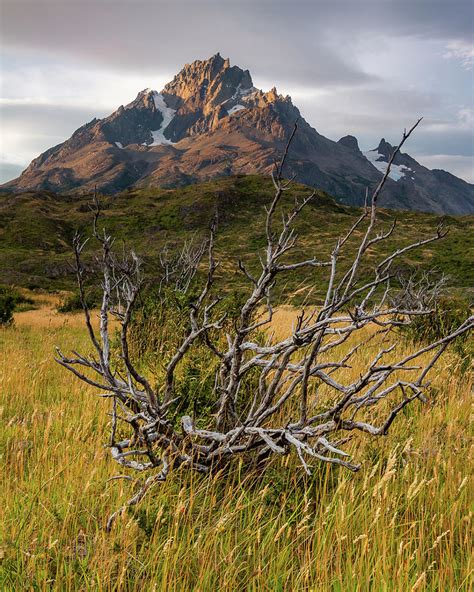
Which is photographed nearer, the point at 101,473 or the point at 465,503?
the point at 465,503

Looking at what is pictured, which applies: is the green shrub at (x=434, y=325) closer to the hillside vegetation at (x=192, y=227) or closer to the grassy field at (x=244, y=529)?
the grassy field at (x=244, y=529)

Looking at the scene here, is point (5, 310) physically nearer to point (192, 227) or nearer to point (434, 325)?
point (434, 325)

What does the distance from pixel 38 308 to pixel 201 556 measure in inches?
1069

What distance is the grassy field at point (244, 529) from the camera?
6.28ft

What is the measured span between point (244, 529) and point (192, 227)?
8868cm

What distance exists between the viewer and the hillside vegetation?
6016 centimetres

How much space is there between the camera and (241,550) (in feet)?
7.11

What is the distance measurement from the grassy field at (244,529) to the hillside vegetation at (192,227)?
47071mm

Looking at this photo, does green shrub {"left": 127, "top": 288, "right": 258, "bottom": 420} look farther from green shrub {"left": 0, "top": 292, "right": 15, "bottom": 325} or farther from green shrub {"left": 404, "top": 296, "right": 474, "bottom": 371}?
green shrub {"left": 0, "top": 292, "right": 15, "bottom": 325}

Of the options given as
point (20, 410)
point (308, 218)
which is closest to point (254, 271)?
point (308, 218)

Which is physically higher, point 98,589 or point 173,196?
point 173,196

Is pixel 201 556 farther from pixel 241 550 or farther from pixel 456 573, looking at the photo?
pixel 456 573

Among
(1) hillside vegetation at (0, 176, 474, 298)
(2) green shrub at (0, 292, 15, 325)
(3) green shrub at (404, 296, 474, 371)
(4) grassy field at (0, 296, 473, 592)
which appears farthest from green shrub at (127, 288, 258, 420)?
(1) hillside vegetation at (0, 176, 474, 298)

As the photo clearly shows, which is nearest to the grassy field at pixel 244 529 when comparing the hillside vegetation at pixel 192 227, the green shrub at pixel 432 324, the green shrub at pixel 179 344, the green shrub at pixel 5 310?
the green shrub at pixel 179 344
